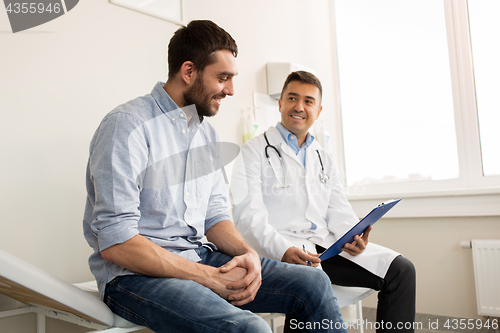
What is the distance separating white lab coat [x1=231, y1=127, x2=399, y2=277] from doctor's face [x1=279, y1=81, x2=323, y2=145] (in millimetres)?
85

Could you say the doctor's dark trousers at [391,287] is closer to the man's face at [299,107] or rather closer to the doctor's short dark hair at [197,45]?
the man's face at [299,107]

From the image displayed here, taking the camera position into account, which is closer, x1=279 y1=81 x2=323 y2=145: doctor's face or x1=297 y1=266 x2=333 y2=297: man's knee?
x1=297 y1=266 x2=333 y2=297: man's knee

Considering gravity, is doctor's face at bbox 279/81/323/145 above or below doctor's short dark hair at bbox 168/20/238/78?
below

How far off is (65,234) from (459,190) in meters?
2.11

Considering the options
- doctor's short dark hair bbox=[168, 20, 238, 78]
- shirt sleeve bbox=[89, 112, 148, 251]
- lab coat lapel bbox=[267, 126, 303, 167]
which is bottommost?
shirt sleeve bbox=[89, 112, 148, 251]

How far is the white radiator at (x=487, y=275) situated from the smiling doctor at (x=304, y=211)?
867 millimetres

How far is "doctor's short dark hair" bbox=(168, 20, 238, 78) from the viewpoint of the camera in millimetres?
1244

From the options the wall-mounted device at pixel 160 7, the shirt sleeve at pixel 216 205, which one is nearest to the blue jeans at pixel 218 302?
the shirt sleeve at pixel 216 205

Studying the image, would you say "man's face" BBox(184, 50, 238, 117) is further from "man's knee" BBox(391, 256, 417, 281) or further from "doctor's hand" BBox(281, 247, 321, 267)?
"man's knee" BBox(391, 256, 417, 281)

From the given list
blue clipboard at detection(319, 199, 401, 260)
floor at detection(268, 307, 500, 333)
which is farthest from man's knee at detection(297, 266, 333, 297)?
floor at detection(268, 307, 500, 333)

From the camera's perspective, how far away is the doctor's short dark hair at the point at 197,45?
124cm

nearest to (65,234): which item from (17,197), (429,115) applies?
(17,197)

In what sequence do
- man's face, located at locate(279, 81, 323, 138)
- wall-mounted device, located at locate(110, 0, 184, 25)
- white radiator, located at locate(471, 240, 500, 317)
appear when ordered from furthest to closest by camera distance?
white radiator, located at locate(471, 240, 500, 317) < man's face, located at locate(279, 81, 323, 138) < wall-mounted device, located at locate(110, 0, 184, 25)

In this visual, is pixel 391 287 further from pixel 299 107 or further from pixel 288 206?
pixel 299 107
